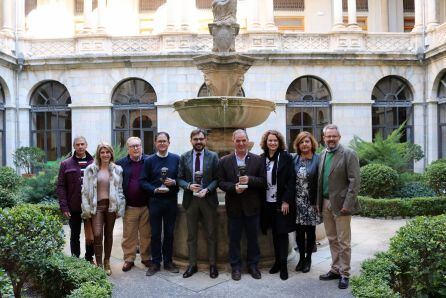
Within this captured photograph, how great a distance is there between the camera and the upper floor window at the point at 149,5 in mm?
29484

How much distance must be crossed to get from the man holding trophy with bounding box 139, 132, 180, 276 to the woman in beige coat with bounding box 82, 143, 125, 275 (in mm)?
410

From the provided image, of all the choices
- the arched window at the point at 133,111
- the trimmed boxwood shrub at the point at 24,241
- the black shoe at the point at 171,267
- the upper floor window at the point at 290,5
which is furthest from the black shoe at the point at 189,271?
the upper floor window at the point at 290,5

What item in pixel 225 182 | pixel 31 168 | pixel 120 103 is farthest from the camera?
pixel 120 103

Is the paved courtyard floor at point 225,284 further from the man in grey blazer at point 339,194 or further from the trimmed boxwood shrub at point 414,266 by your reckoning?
the trimmed boxwood shrub at point 414,266

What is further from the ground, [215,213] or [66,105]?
[66,105]

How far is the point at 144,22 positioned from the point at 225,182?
82.8 ft

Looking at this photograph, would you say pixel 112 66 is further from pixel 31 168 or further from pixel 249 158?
pixel 249 158

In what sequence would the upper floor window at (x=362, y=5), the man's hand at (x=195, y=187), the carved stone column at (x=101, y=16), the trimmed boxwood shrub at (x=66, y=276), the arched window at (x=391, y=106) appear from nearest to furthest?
the trimmed boxwood shrub at (x=66, y=276)
the man's hand at (x=195, y=187)
the carved stone column at (x=101, y=16)
the arched window at (x=391, y=106)
the upper floor window at (x=362, y=5)

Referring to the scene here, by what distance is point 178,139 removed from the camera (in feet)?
78.2

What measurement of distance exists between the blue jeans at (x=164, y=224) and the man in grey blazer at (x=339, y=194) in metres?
2.21

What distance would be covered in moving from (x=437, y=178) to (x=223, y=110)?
8415mm

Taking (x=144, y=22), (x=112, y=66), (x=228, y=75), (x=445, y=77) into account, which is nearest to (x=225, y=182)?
(x=228, y=75)

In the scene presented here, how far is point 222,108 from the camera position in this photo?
805cm

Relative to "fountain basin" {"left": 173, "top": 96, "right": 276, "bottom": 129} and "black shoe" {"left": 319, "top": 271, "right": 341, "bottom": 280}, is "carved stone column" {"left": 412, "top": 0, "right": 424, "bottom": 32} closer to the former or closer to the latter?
"fountain basin" {"left": 173, "top": 96, "right": 276, "bottom": 129}
